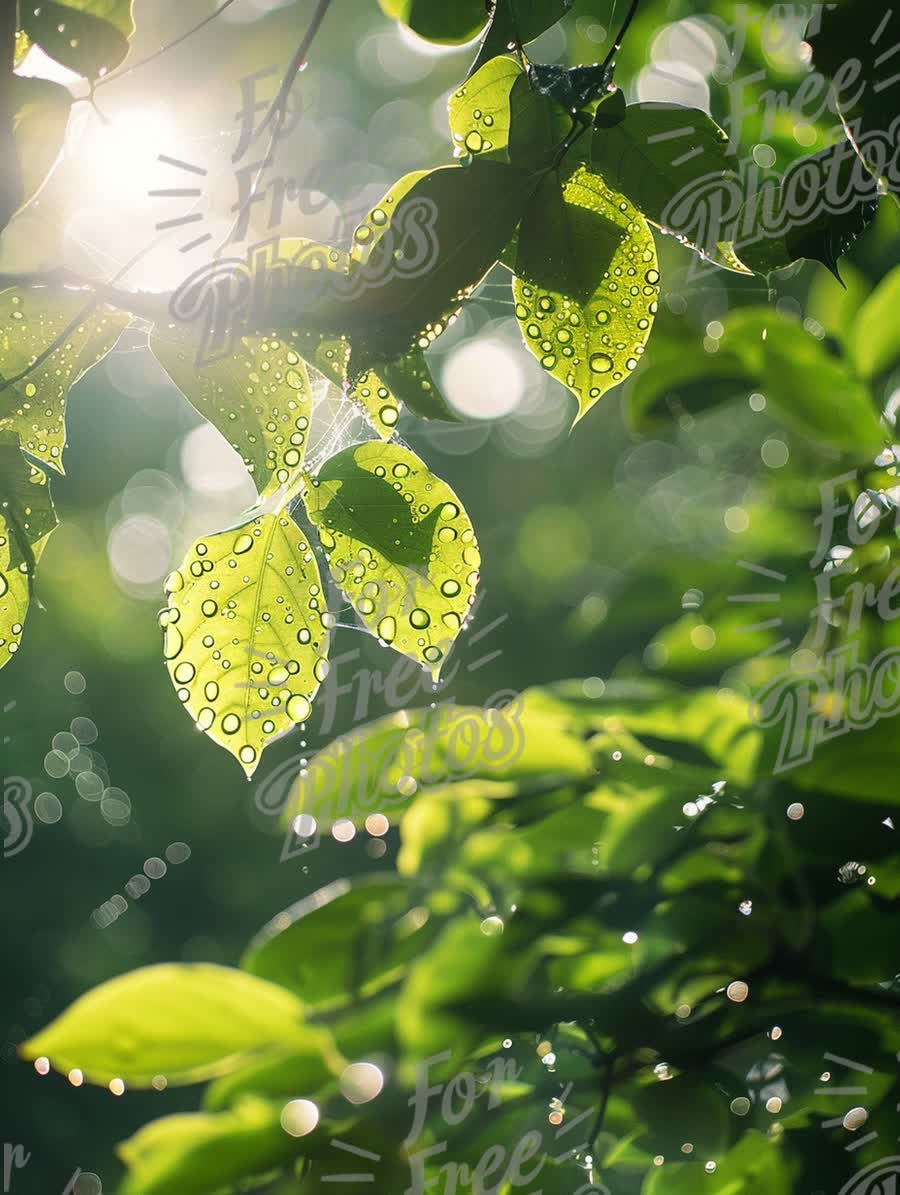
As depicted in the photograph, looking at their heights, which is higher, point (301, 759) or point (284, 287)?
point (284, 287)

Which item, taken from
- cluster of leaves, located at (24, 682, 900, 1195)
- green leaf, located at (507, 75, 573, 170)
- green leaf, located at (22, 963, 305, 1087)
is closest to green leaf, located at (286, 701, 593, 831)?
cluster of leaves, located at (24, 682, 900, 1195)

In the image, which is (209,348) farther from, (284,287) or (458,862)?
(458,862)

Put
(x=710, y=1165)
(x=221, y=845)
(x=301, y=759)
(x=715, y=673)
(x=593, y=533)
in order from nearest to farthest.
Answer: (x=710, y=1165), (x=301, y=759), (x=715, y=673), (x=593, y=533), (x=221, y=845)

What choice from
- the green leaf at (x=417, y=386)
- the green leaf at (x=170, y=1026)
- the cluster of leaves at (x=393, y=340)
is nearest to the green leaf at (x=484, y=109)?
the cluster of leaves at (x=393, y=340)

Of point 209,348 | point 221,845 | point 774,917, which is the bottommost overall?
point 221,845

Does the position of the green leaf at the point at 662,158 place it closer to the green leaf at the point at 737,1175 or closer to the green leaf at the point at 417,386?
the green leaf at the point at 417,386

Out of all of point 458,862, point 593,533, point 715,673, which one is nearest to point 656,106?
point 458,862
